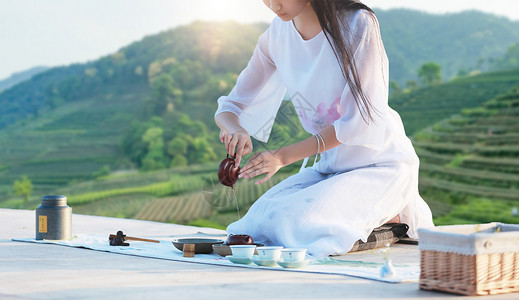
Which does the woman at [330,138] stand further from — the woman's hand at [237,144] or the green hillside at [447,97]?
the green hillside at [447,97]

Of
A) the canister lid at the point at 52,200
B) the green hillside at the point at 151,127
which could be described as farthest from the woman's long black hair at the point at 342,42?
the green hillside at the point at 151,127

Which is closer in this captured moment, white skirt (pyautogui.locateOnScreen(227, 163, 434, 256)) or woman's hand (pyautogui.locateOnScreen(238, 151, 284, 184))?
woman's hand (pyautogui.locateOnScreen(238, 151, 284, 184))

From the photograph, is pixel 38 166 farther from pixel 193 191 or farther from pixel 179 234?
pixel 179 234

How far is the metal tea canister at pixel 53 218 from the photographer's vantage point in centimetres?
316

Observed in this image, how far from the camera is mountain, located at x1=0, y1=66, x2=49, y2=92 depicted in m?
44.1

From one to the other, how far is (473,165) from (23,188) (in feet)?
68.8

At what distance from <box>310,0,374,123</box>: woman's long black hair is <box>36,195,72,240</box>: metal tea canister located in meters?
1.54

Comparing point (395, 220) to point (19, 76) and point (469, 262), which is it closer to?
point (469, 262)

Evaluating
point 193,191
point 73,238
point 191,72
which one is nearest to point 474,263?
point 73,238

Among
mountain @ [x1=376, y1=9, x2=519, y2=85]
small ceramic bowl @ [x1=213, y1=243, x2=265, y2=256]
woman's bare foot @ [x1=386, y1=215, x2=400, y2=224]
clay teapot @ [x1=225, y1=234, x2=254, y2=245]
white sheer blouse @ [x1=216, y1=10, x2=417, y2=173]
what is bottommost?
small ceramic bowl @ [x1=213, y1=243, x2=265, y2=256]

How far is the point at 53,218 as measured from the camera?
3164 millimetres

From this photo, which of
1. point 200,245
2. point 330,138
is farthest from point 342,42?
point 200,245

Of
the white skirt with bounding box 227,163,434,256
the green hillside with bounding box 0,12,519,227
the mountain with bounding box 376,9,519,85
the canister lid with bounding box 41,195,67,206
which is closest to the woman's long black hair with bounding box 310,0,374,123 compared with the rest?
the white skirt with bounding box 227,163,434,256

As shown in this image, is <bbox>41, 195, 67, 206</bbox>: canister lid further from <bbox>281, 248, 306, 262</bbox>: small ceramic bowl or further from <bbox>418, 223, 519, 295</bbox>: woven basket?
<bbox>418, 223, 519, 295</bbox>: woven basket
